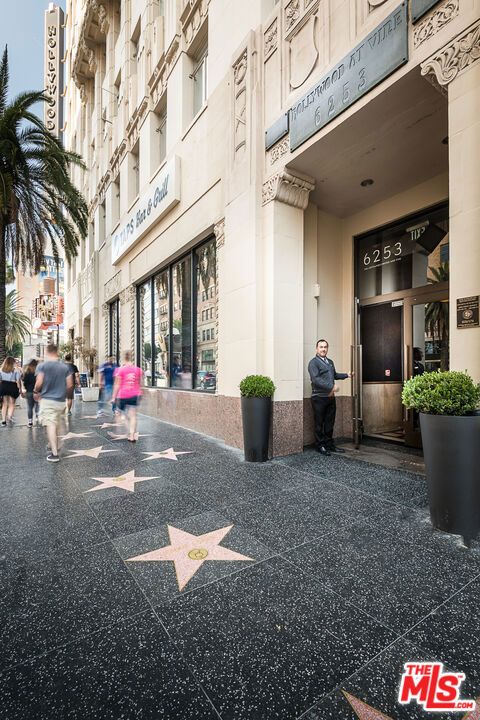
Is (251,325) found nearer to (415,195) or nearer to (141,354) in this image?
(415,195)

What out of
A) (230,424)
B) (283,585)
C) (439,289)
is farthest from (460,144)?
(230,424)

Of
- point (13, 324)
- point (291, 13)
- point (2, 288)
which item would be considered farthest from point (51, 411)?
point (13, 324)

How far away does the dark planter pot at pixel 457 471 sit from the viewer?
131 inches

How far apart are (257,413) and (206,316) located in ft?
12.9

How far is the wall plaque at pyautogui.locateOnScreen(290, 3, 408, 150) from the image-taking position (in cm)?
454

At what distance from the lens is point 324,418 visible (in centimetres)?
691

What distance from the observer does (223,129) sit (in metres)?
8.02

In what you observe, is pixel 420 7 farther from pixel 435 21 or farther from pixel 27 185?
pixel 27 185

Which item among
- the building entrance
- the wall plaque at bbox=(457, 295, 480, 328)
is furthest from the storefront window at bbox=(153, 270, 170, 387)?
the wall plaque at bbox=(457, 295, 480, 328)

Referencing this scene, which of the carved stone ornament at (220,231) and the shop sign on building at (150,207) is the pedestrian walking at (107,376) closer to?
the shop sign on building at (150,207)

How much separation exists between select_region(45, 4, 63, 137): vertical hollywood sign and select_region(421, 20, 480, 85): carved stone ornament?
41753mm

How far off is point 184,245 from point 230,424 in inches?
204

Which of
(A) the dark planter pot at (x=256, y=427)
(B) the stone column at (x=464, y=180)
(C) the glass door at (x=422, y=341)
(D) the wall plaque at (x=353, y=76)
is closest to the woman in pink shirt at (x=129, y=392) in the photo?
(A) the dark planter pot at (x=256, y=427)

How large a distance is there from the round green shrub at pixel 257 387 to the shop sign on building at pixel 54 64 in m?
41.2
